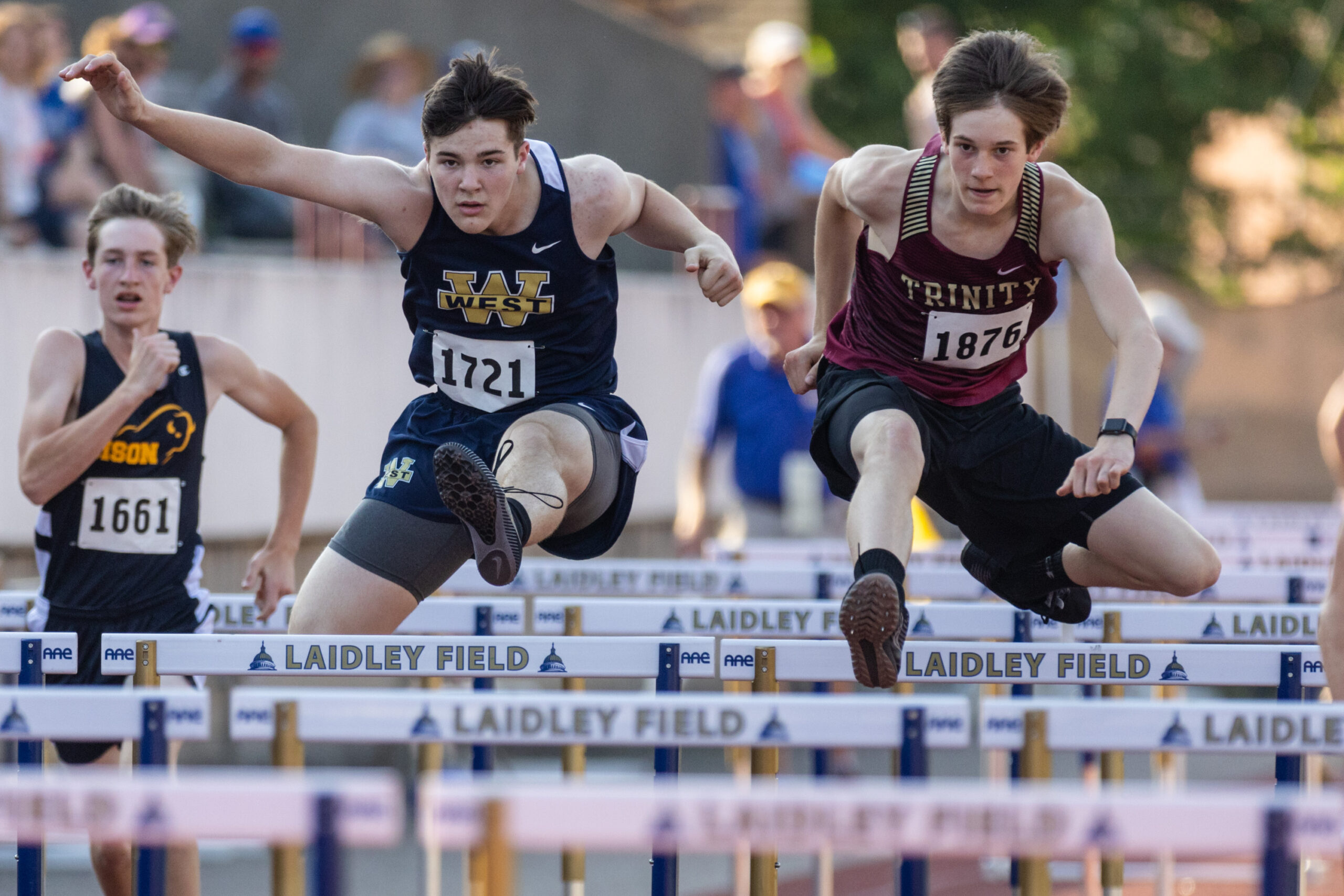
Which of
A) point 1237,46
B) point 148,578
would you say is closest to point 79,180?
point 148,578

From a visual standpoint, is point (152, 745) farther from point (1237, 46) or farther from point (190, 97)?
point (1237, 46)

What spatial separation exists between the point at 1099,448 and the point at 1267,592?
1.75 metres

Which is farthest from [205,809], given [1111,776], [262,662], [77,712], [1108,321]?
[1111,776]

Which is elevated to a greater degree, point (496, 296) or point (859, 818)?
point (496, 296)

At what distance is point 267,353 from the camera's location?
315 inches

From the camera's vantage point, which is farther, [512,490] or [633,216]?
[633,216]

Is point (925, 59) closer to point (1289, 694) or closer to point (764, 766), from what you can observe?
point (1289, 694)

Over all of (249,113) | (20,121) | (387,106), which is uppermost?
(387,106)

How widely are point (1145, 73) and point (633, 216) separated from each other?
18842 mm

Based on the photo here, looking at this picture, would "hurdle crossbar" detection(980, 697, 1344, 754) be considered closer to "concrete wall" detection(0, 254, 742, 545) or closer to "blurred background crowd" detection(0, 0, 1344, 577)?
"blurred background crowd" detection(0, 0, 1344, 577)

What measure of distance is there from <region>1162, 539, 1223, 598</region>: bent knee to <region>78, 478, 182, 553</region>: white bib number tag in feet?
8.70

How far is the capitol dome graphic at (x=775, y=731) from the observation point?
3031 millimetres

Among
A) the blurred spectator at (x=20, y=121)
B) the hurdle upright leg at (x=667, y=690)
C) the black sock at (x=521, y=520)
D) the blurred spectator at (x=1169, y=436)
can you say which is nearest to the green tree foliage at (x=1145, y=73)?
the blurred spectator at (x=1169, y=436)

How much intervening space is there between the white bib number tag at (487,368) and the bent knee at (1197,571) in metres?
1.66
